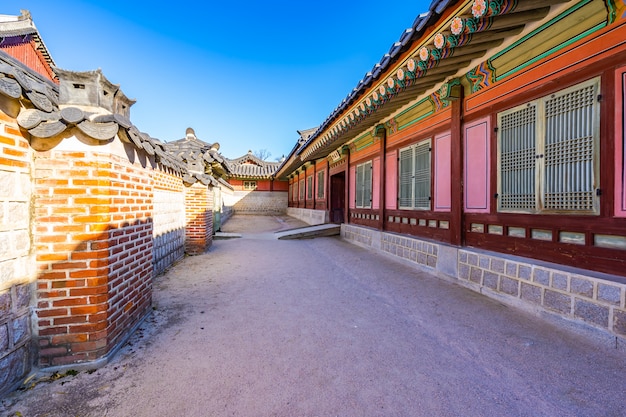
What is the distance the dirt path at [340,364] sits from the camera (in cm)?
158

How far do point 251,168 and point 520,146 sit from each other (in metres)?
20.3

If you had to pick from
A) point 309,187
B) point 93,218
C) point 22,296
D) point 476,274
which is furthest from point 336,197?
point 22,296

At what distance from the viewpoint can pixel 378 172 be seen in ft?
22.5

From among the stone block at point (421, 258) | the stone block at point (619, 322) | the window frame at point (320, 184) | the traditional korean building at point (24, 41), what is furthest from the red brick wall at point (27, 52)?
the stone block at point (619, 322)

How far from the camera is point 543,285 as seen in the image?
2.85 m

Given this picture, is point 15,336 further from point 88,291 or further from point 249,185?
point 249,185

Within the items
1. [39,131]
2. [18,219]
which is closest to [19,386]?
[18,219]

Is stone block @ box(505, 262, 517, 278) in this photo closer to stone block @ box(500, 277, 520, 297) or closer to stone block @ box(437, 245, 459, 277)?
stone block @ box(500, 277, 520, 297)

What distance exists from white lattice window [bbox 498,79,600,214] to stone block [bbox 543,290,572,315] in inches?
35.1

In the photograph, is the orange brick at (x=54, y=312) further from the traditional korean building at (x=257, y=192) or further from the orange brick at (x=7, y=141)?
the traditional korean building at (x=257, y=192)

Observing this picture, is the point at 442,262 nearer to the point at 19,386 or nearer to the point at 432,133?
the point at 432,133

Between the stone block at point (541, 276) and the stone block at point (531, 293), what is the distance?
0.27 feet

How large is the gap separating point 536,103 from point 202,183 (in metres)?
6.02

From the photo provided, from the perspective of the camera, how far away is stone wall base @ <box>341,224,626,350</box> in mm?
2326
